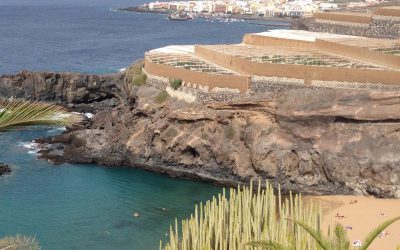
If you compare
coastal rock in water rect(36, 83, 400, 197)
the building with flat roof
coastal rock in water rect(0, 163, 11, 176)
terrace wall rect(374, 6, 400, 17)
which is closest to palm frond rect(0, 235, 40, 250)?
coastal rock in water rect(36, 83, 400, 197)

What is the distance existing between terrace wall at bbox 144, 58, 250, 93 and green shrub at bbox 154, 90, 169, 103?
3.34 feet

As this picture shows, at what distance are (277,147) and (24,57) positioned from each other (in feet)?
177

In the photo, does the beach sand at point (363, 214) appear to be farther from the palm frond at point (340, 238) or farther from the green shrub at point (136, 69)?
the green shrub at point (136, 69)

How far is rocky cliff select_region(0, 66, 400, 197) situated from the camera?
28.3m

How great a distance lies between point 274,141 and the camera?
30.2 m

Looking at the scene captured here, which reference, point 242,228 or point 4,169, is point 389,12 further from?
point 242,228

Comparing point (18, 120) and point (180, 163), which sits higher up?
point (18, 120)

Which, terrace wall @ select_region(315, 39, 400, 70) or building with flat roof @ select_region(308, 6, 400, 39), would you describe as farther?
building with flat roof @ select_region(308, 6, 400, 39)

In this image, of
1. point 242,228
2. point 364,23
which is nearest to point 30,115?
point 242,228

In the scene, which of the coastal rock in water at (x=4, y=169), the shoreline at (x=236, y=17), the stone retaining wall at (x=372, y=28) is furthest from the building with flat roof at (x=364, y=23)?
the shoreline at (x=236, y=17)

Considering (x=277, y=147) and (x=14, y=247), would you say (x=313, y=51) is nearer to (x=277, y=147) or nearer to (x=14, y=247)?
(x=277, y=147)

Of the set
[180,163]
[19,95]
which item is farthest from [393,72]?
[19,95]

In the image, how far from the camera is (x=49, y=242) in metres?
24.8

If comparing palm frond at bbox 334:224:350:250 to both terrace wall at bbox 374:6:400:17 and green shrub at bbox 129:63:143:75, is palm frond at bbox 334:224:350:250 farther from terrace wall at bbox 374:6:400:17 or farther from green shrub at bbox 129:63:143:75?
terrace wall at bbox 374:6:400:17
